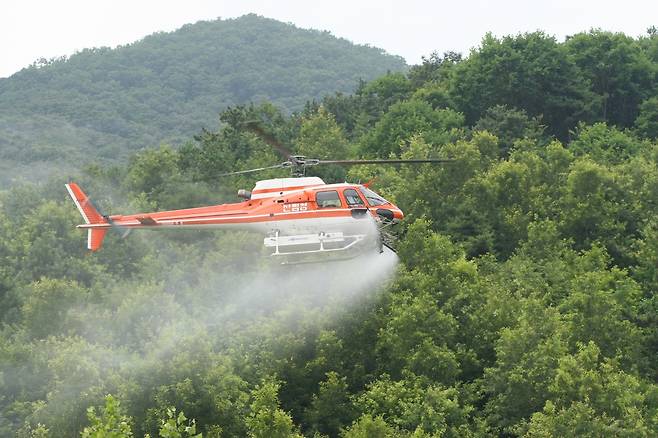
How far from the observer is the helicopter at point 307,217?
164ft

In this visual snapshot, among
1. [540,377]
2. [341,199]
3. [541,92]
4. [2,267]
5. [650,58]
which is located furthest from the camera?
[650,58]

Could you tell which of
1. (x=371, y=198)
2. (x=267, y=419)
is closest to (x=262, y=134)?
(x=371, y=198)

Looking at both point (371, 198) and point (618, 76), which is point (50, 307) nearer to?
point (371, 198)

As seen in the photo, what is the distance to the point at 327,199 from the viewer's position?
5078 cm

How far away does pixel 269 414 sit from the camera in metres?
65.4

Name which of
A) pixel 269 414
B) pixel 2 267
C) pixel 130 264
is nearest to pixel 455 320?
pixel 269 414

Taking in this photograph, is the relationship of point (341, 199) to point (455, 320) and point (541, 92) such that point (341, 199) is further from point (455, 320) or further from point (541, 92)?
point (541, 92)

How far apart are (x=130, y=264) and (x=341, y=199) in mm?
58160

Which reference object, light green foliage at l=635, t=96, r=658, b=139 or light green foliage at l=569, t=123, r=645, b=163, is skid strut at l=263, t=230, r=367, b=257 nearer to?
light green foliage at l=569, t=123, r=645, b=163

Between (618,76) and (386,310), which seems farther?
(618,76)

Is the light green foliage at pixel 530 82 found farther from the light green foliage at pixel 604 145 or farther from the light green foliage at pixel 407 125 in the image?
the light green foliage at pixel 604 145

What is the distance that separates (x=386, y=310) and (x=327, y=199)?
28.2 m

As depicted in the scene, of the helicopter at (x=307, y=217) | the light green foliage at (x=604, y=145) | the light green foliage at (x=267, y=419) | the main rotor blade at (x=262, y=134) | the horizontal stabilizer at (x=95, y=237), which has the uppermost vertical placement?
the main rotor blade at (x=262, y=134)

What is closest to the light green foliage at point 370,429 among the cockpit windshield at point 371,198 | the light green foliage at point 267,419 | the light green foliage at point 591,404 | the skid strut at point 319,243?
the light green foliage at point 267,419
